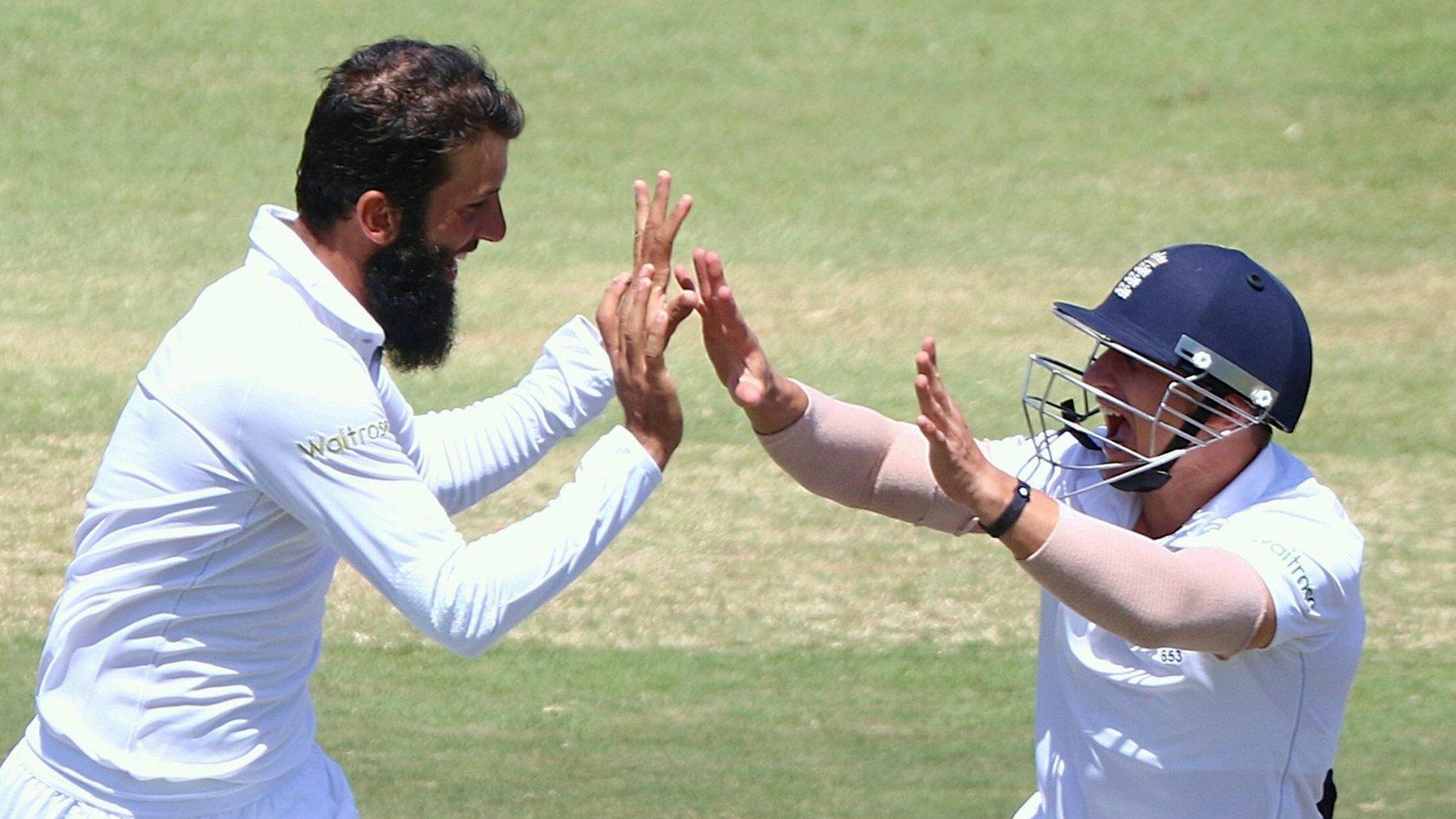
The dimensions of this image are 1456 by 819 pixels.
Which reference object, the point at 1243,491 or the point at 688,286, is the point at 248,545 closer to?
the point at 688,286

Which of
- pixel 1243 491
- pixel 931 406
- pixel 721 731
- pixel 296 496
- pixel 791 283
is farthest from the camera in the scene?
pixel 791 283

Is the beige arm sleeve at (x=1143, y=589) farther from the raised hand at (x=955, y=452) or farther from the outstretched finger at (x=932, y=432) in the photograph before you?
the outstretched finger at (x=932, y=432)

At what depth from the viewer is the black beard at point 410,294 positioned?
142 inches

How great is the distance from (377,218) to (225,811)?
3.29 ft

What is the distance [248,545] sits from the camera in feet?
11.1

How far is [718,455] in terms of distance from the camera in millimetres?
10305

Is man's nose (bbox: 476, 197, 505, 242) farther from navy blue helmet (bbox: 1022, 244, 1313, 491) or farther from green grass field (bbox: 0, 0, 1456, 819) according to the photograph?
green grass field (bbox: 0, 0, 1456, 819)

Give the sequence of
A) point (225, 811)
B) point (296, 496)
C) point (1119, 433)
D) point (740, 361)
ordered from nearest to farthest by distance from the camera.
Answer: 1. point (296, 496)
2. point (225, 811)
3. point (1119, 433)
4. point (740, 361)

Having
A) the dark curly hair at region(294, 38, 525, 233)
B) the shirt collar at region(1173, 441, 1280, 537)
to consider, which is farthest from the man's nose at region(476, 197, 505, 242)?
the shirt collar at region(1173, 441, 1280, 537)

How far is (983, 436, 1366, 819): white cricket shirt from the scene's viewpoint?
350 cm

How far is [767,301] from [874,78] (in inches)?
150

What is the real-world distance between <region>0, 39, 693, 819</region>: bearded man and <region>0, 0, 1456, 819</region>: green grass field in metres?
3.23

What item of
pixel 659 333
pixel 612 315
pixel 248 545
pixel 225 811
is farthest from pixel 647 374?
pixel 225 811

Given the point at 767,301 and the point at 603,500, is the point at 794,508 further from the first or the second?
the point at 603,500
